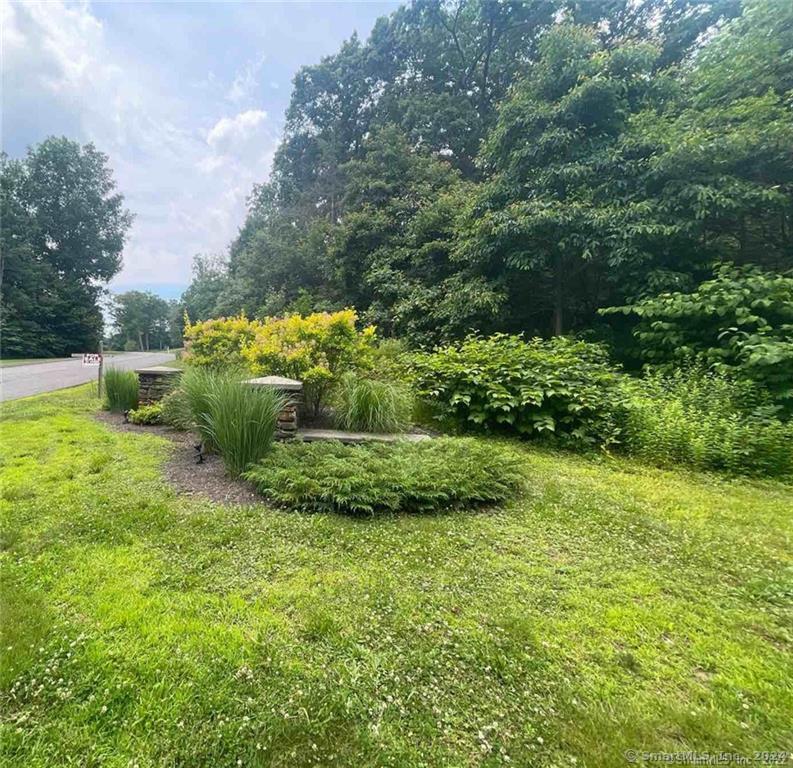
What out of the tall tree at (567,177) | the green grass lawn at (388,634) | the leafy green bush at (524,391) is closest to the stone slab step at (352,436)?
the leafy green bush at (524,391)

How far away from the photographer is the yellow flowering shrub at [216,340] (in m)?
6.32

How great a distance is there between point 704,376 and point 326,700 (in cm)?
523

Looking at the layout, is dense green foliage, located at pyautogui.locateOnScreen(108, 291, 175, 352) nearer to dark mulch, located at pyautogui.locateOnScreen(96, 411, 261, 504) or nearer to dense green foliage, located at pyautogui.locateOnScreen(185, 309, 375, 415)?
dense green foliage, located at pyautogui.locateOnScreen(185, 309, 375, 415)

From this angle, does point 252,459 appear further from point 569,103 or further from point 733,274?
point 569,103

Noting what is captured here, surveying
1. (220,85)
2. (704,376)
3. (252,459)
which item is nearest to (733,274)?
(704,376)


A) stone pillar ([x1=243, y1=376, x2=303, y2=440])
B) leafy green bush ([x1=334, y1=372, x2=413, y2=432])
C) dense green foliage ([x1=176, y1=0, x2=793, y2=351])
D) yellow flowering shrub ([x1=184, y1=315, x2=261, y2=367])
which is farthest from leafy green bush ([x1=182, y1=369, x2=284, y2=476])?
dense green foliage ([x1=176, y1=0, x2=793, y2=351])

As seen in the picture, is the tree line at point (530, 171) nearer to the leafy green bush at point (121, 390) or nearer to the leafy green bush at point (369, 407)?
the leafy green bush at point (121, 390)

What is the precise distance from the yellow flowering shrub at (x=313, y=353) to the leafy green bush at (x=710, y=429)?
3.36 m

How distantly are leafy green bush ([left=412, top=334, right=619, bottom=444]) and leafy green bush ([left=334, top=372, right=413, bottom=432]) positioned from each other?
0.62 metres

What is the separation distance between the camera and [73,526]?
2338 mm

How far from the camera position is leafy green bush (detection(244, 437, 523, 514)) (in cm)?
267

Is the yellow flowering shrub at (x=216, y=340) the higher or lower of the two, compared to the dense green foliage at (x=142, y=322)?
lower

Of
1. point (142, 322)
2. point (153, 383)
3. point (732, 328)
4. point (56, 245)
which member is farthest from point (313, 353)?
point (142, 322)

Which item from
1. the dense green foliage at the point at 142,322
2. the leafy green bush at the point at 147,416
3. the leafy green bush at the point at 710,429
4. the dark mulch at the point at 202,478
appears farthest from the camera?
the dense green foliage at the point at 142,322
